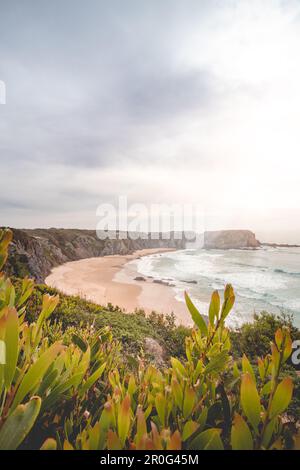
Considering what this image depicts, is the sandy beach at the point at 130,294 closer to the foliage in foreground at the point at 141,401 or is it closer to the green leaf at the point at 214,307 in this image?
the foliage in foreground at the point at 141,401

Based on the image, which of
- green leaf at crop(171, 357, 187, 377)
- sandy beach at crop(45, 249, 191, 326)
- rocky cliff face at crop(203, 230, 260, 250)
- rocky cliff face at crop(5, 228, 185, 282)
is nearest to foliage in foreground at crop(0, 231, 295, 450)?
green leaf at crop(171, 357, 187, 377)

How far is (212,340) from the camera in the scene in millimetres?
1060

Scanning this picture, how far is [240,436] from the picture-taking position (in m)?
0.68

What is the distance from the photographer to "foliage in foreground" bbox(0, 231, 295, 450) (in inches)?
26.3

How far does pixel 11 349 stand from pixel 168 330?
25.7 ft

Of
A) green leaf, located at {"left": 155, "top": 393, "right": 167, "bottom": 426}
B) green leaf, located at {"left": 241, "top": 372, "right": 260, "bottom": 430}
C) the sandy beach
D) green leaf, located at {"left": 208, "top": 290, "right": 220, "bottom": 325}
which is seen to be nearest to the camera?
green leaf, located at {"left": 241, "top": 372, "right": 260, "bottom": 430}

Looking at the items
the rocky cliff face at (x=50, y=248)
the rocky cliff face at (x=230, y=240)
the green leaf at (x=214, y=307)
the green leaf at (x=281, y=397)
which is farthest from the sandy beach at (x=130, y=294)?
the rocky cliff face at (x=230, y=240)

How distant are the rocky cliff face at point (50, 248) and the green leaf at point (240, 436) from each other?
12683mm

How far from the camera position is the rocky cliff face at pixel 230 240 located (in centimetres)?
10962

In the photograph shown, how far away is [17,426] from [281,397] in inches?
28.8

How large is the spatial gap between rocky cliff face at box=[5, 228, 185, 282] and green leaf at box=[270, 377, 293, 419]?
41.8 feet

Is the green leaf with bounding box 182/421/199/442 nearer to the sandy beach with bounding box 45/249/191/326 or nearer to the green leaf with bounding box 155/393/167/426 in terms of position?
the green leaf with bounding box 155/393/167/426
